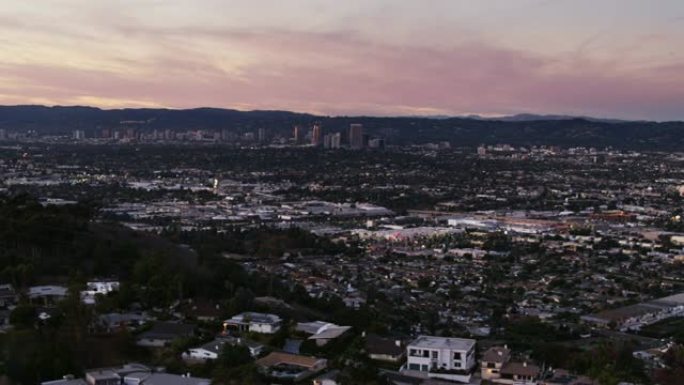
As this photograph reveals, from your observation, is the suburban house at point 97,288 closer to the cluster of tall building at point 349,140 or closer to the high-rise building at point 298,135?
the cluster of tall building at point 349,140

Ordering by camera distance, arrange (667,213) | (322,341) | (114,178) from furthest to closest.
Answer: (114,178) < (667,213) < (322,341)

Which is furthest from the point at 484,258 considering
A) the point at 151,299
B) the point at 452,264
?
the point at 151,299

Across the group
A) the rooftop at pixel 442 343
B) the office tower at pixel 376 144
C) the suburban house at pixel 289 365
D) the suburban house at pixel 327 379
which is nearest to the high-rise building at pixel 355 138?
the office tower at pixel 376 144

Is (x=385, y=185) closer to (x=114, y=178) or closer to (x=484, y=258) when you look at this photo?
(x=114, y=178)

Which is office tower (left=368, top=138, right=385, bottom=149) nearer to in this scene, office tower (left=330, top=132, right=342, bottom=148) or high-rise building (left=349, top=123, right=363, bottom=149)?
high-rise building (left=349, top=123, right=363, bottom=149)

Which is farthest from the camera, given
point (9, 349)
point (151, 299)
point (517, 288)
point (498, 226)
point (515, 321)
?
point (498, 226)

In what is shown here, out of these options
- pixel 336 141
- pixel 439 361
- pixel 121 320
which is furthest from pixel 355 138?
pixel 439 361

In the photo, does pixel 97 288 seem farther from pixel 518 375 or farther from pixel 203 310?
pixel 518 375
